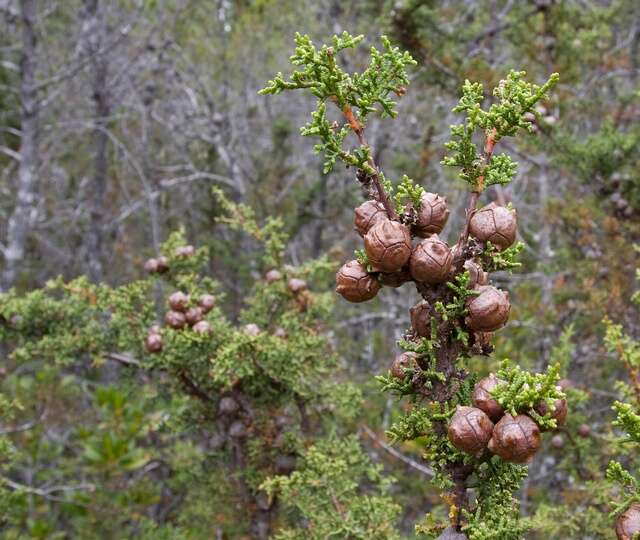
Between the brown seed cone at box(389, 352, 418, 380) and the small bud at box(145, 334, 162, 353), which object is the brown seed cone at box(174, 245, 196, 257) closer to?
the small bud at box(145, 334, 162, 353)

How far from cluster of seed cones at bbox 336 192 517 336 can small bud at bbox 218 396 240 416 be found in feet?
4.64

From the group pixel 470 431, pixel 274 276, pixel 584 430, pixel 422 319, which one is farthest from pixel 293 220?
pixel 470 431

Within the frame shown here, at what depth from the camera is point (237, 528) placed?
Result: 304 centimetres

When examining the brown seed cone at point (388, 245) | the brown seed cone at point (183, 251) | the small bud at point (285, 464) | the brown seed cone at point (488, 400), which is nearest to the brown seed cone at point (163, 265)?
the brown seed cone at point (183, 251)

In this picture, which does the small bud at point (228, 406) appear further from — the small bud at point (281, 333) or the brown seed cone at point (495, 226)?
the brown seed cone at point (495, 226)

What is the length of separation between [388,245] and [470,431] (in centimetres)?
40

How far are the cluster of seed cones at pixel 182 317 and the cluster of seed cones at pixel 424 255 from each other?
1262 millimetres

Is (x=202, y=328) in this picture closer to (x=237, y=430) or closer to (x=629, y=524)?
(x=237, y=430)

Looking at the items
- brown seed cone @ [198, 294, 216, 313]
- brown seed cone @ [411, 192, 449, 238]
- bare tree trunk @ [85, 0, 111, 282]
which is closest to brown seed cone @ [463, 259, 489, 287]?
brown seed cone @ [411, 192, 449, 238]

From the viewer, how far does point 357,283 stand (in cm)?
131

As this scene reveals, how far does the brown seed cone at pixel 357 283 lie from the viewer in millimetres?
1308

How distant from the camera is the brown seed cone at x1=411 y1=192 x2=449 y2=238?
134cm

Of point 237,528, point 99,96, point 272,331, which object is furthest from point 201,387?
point 99,96

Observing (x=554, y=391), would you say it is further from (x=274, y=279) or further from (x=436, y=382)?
(x=274, y=279)
